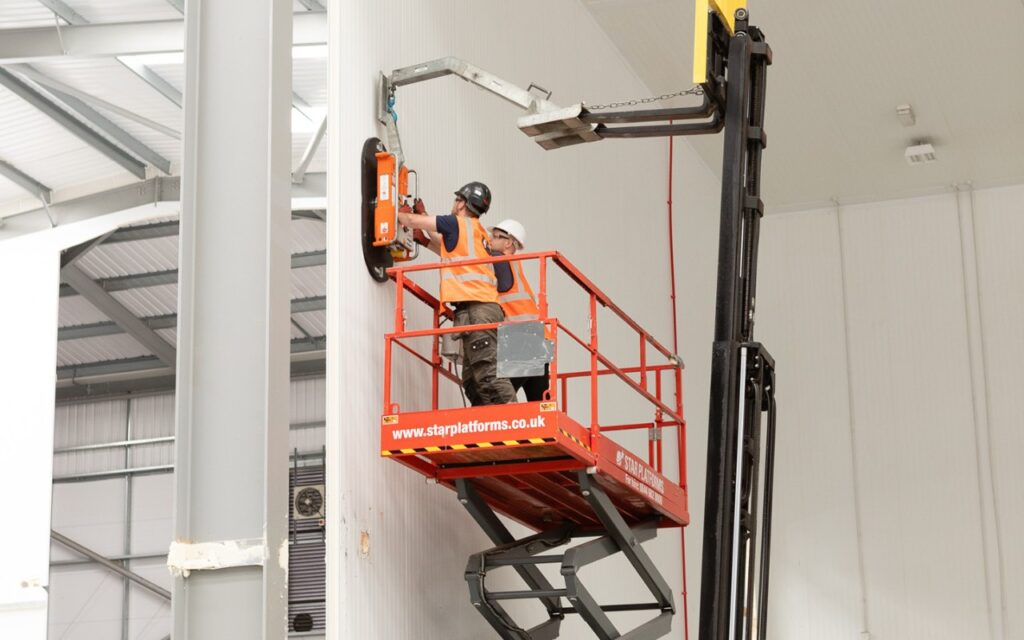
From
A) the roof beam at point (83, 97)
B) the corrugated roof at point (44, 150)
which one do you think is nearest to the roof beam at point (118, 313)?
the corrugated roof at point (44, 150)

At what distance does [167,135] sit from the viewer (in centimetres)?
1914

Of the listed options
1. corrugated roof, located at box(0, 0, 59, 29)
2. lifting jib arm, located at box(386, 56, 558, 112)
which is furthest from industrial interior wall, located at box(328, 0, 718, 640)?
corrugated roof, located at box(0, 0, 59, 29)

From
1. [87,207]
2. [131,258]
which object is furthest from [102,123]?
[131,258]

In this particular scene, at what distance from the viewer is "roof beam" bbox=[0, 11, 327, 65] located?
1595cm

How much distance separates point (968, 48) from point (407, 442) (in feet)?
45.5

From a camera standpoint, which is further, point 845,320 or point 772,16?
point 845,320

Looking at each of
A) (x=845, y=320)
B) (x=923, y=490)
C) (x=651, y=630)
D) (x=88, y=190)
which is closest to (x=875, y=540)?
(x=923, y=490)

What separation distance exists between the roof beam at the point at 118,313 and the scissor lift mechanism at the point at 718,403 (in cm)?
1827

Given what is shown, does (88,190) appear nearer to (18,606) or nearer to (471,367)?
(18,606)

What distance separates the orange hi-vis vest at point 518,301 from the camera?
10781mm

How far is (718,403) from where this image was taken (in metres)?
10.7

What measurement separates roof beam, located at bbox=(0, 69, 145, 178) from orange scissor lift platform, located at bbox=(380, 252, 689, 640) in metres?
9.30

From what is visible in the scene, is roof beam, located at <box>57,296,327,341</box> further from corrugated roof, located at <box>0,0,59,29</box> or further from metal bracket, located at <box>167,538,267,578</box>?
metal bracket, located at <box>167,538,267,578</box>

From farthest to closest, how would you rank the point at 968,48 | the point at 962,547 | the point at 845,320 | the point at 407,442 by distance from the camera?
1. the point at 845,320
2. the point at 962,547
3. the point at 968,48
4. the point at 407,442
